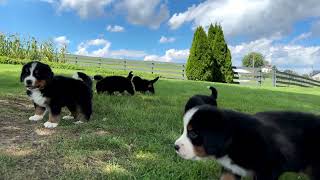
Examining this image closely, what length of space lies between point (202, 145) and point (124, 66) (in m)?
38.0

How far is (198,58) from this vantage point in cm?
3356

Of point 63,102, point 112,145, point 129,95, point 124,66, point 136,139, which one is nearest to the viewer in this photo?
point 112,145

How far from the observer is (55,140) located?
666 centimetres

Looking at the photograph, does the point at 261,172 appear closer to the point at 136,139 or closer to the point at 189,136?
the point at 189,136

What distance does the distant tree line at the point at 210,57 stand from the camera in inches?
1318

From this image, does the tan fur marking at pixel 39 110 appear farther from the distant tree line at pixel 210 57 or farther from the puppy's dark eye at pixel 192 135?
the distant tree line at pixel 210 57

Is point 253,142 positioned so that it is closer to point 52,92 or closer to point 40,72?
point 52,92

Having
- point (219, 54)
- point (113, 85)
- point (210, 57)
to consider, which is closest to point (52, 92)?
point (113, 85)

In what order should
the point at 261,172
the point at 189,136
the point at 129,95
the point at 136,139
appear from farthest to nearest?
the point at 129,95, the point at 136,139, the point at 189,136, the point at 261,172

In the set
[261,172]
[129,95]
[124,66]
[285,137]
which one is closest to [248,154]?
[261,172]

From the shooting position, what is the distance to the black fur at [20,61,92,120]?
311 inches

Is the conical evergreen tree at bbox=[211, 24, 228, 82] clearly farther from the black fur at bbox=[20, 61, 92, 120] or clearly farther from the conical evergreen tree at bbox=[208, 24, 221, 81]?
the black fur at bbox=[20, 61, 92, 120]

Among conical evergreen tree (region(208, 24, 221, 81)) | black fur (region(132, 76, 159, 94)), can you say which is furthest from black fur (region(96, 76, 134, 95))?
conical evergreen tree (region(208, 24, 221, 81))

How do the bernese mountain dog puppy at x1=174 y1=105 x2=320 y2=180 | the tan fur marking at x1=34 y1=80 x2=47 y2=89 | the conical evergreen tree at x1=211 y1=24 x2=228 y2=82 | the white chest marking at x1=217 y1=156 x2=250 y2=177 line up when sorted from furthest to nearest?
the conical evergreen tree at x1=211 y1=24 x2=228 y2=82
the tan fur marking at x1=34 y1=80 x2=47 y2=89
the white chest marking at x1=217 y1=156 x2=250 y2=177
the bernese mountain dog puppy at x1=174 y1=105 x2=320 y2=180
